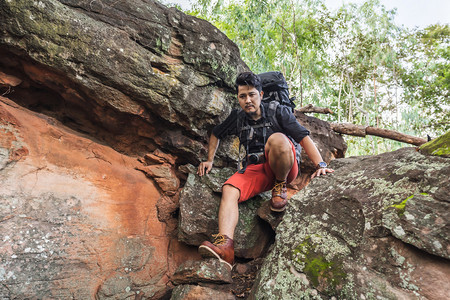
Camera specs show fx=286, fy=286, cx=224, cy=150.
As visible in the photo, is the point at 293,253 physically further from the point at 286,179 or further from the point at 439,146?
the point at 439,146

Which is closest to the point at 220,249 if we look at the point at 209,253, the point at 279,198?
the point at 209,253

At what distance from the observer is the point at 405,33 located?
15758mm

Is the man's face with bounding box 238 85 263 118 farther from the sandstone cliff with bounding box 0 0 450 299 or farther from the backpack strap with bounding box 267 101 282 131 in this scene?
the sandstone cliff with bounding box 0 0 450 299

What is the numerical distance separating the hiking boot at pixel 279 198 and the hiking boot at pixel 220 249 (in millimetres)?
757

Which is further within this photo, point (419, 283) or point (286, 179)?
point (286, 179)

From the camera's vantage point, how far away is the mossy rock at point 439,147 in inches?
99.5

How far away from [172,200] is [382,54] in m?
15.4

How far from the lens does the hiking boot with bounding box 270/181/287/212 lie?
3523mm

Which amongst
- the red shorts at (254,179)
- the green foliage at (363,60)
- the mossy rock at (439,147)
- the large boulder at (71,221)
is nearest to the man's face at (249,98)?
the red shorts at (254,179)

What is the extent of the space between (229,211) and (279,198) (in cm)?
64

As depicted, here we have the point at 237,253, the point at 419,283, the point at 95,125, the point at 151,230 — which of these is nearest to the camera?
the point at 419,283

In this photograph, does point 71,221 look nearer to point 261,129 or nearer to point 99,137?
point 99,137

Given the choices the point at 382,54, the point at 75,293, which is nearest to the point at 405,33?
the point at 382,54

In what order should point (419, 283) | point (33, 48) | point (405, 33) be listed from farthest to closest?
point (405, 33), point (33, 48), point (419, 283)
